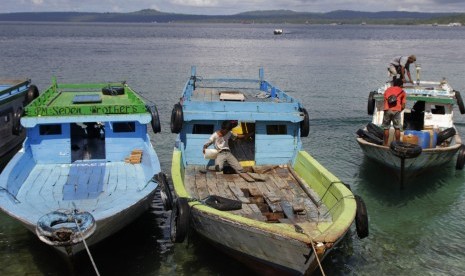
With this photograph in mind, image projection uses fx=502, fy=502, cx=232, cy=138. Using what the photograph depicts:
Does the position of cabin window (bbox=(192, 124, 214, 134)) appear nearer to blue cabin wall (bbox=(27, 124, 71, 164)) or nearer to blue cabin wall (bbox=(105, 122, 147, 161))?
blue cabin wall (bbox=(105, 122, 147, 161))

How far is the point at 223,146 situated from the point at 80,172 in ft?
12.6

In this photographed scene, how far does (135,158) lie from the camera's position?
539 inches

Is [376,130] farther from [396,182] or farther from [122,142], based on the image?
[122,142]

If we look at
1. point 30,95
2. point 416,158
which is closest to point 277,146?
point 416,158

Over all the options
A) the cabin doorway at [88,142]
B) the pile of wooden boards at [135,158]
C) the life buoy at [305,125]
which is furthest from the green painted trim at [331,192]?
the cabin doorway at [88,142]

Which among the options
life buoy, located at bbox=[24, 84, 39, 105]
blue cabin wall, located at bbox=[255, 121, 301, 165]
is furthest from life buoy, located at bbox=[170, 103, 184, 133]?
life buoy, located at bbox=[24, 84, 39, 105]

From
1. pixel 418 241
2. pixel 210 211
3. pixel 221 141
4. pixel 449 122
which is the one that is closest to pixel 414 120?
pixel 449 122

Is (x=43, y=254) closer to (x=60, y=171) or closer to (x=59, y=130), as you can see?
(x=60, y=171)

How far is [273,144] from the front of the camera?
13.7 m

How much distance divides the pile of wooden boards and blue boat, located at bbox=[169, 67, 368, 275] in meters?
1.11

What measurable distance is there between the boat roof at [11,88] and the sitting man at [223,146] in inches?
333

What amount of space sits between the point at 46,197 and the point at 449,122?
14.2m

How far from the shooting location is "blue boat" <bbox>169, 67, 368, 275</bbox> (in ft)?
29.3

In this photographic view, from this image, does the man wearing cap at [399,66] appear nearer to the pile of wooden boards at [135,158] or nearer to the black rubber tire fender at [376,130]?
the black rubber tire fender at [376,130]
